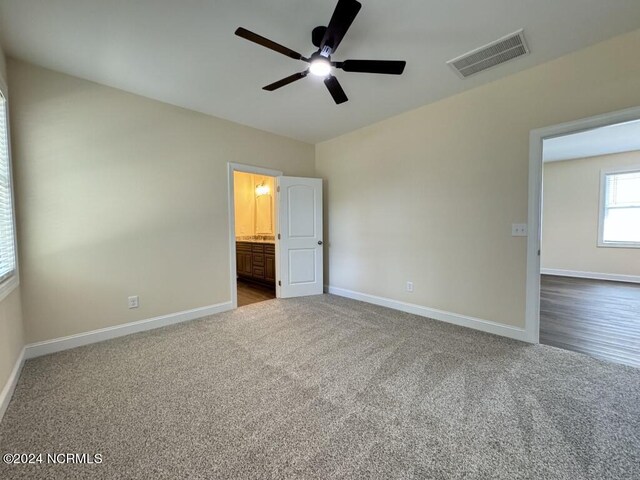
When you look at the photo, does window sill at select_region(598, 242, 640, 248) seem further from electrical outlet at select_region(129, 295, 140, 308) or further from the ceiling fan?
electrical outlet at select_region(129, 295, 140, 308)

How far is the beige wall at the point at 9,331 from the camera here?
1.84m

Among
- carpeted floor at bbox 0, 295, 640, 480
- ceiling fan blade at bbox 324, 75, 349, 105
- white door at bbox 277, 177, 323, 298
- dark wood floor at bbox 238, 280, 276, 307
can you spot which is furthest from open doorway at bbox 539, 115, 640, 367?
dark wood floor at bbox 238, 280, 276, 307

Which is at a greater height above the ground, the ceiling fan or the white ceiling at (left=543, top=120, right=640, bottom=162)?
the white ceiling at (left=543, top=120, right=640, bottom=162)

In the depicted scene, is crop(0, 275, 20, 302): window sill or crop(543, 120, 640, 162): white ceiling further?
crop(543, 120, 640, 162): white ceiling

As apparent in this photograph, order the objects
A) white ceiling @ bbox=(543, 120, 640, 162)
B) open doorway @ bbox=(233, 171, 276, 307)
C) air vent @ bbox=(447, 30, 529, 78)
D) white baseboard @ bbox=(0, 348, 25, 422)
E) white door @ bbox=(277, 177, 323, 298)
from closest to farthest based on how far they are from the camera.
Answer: white baseboard @ bbox=(0, 348, 25, 422) → air vent @ bbox=(447, 30, 529, 78) → white ceiling @ bbox=(543, 120, 640, 162) → white door @ bbox=(277, 177, 323, 298) → open doorway @ bbox=(233, 171, 276, 307)

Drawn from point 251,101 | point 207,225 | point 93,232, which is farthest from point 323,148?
point 93,232

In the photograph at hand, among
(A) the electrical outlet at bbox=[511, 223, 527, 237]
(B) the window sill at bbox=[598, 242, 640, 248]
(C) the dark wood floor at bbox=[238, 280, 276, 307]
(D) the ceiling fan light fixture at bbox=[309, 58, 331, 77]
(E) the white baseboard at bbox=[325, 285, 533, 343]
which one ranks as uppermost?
(D) the ceiling fan light fixture at bbox=[309, 58, 331, 77]

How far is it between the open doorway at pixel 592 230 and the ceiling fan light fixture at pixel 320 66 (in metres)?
3.59

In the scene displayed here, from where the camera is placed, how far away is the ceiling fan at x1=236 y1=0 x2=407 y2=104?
5.10 ft

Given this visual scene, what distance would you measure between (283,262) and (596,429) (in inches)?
143

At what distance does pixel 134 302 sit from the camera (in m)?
3.01

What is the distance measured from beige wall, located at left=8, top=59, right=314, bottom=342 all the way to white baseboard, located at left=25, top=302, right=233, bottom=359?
0.07 m

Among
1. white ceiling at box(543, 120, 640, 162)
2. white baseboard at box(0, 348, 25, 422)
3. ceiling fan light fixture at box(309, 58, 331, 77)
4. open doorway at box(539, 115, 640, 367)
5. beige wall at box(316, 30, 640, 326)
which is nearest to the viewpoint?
white baseboard at box(0, 348, 25, 422)

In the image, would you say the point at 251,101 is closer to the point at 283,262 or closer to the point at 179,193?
the point at 179,193
